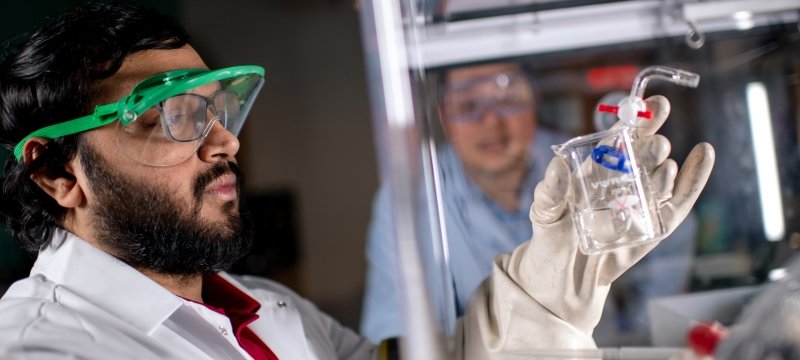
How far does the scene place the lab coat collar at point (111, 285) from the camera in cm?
125

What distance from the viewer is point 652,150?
42.8 inches

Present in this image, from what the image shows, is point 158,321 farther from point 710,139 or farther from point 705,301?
point 710,139

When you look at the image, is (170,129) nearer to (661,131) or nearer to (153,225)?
(153,225)

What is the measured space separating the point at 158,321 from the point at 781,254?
1270mm

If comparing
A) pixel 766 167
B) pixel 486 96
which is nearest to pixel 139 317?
pixel 486 96

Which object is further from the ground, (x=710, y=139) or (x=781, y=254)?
(x=710, y=139)

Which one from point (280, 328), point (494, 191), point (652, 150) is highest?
point (652, 150)

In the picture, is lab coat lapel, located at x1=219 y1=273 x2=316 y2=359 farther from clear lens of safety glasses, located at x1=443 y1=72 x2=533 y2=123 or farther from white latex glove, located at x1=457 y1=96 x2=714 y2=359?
clear lens of safety glasses, located at x1=443 y1=72 x2=533 y2=123

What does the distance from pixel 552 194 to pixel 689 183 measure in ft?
0.67

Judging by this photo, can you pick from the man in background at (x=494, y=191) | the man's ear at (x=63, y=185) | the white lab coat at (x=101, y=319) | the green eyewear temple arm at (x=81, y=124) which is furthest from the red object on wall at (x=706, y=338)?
the man's ear at (x=63, y=185)

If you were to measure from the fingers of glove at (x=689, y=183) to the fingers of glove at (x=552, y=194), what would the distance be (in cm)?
16

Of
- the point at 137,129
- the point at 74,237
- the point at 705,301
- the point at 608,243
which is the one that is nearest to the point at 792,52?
the point at 705,301

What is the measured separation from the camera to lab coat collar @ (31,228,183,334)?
125 centimetres

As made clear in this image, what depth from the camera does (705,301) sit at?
131 cm
